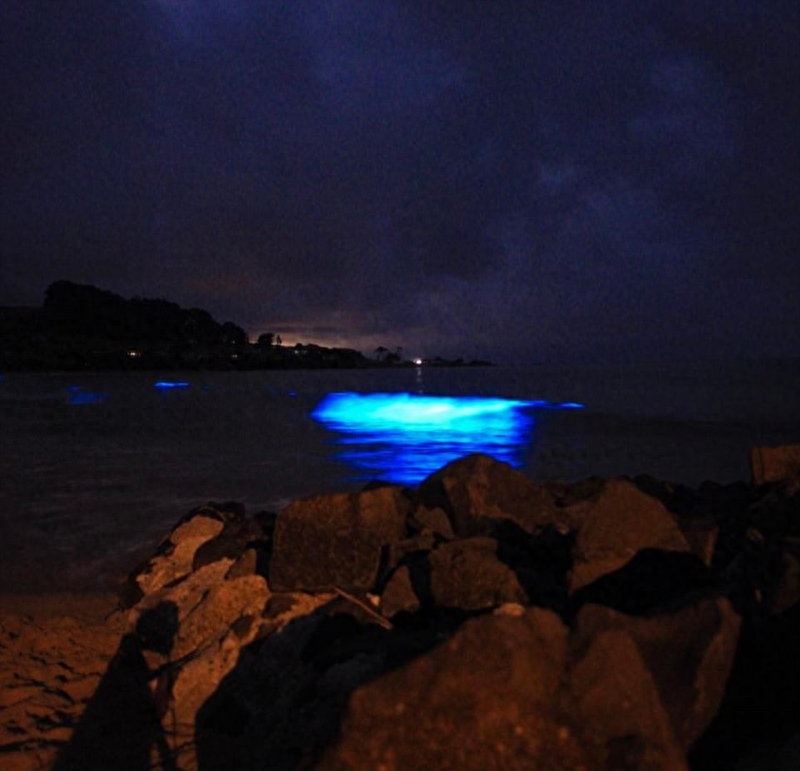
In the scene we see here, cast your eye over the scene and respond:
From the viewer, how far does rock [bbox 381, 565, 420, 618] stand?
140 inches

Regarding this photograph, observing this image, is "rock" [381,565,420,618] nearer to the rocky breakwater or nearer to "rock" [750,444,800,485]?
the rocky breakwater

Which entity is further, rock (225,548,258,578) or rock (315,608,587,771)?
rock (225,548,258,578)

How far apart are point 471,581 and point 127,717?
2161mm

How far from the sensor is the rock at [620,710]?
181cm

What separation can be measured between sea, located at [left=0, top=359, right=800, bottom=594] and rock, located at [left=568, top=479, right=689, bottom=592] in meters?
4.82

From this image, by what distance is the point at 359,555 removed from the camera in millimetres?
4078

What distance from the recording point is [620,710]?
74.0 inches

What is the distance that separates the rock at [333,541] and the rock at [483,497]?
0.50 m

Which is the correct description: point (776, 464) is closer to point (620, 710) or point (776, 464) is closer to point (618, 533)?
point (618, 533)

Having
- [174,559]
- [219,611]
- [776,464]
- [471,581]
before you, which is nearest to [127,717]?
[219,611]

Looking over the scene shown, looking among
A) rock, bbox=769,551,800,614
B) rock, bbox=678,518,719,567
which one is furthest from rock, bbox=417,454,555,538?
rock, bbox=769,551,800,614

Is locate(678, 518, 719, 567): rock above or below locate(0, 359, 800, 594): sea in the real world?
above

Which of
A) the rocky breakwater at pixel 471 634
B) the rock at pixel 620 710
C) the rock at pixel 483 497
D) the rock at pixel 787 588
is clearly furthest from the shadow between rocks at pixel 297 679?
the rock at pixel 787 588

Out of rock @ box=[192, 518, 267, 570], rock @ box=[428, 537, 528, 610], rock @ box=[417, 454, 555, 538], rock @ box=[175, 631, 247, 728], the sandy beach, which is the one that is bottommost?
the sandy beach
